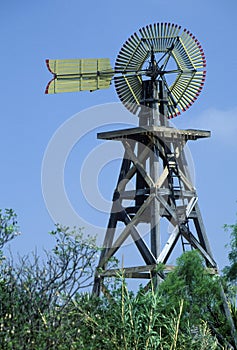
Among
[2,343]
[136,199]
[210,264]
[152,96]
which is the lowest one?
[2,343]

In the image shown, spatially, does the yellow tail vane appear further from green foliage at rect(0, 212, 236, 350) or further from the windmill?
green foliage at rect(0, 212, 236, 350)

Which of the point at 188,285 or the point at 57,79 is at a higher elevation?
the point at 57,79

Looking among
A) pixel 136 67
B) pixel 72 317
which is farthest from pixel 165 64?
pixel 72 317

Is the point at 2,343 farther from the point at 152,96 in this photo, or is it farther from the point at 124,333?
the point at 152,96

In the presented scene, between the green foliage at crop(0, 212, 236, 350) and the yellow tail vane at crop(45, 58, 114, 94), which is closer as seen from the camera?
the green foliage at crop(0, 212, 236, 350)

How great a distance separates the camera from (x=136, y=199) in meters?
19.2

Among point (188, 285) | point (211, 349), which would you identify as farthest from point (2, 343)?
point (188, 285)

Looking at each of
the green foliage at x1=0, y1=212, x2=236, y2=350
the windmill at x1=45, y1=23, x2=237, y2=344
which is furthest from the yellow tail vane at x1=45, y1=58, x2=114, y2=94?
the green foliage at x1=0, y1=212, x2=236, y2=350

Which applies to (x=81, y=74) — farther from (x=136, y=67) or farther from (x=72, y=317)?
(x=72, y=317)

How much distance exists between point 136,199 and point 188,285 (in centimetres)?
436

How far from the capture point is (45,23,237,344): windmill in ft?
61.1

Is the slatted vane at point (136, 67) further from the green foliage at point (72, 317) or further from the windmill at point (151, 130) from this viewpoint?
the green foliage at point (72, 317)

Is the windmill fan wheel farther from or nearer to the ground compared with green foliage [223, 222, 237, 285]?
farther from the ground

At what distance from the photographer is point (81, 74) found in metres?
19.4
